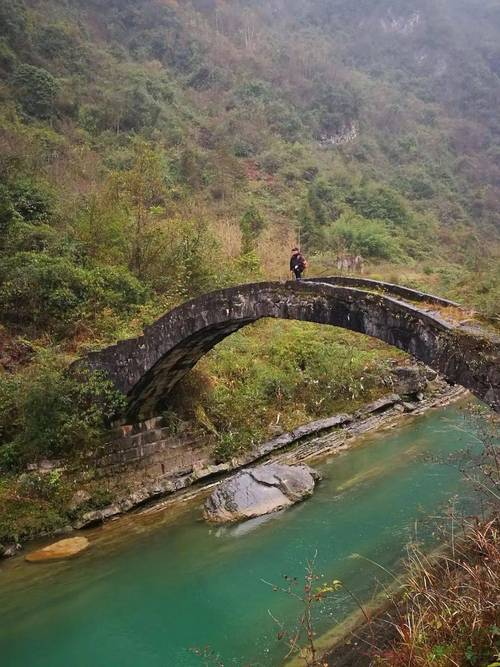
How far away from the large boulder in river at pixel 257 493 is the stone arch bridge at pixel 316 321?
121 inches

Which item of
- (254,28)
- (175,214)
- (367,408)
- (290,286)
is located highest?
(254,28)

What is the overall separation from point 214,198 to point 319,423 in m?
21.6

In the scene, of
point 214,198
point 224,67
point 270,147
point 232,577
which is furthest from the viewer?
point 224,67

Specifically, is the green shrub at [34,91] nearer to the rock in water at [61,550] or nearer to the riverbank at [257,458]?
the riverbank at [257,458]

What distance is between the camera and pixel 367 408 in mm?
17031

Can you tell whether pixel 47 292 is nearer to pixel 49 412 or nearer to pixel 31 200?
pixel 49 412

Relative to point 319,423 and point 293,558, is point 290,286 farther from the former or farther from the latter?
point 319,423

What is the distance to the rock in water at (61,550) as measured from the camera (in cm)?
957

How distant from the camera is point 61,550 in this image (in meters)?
9.82

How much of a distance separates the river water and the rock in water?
22 centimetres

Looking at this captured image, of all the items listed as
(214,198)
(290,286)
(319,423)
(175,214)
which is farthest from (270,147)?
(290,286)

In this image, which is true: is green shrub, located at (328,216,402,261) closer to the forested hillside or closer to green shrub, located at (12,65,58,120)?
the forested hillside

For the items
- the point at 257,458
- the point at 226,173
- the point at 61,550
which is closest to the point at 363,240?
the point at 226,173

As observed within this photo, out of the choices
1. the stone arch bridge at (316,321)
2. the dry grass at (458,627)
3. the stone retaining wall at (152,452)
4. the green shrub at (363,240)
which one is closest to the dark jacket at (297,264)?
the stone arch bridge at (316,321)
